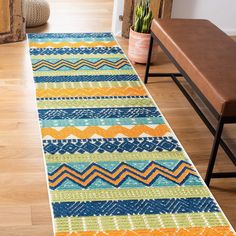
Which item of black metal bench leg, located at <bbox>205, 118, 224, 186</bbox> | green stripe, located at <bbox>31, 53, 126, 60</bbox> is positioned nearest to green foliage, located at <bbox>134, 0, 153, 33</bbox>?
green stripe, located at <bbox>31, 53, 126, 60</bbox>

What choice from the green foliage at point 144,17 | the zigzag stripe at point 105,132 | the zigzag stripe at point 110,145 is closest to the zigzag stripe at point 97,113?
the zigzag stripe at point 105,132

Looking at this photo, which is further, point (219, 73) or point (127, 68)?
point (127, 68)

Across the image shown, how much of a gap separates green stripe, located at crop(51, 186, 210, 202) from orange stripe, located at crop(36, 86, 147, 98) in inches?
34.8

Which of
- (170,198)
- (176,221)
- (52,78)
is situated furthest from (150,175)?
(52,78)

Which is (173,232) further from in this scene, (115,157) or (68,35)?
(68,35)

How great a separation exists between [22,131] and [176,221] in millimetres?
933

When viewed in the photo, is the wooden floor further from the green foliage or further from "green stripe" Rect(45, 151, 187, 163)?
the green foliage

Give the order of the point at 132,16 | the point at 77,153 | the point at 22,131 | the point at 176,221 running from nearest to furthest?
the point at 176,221 → the point at 77,153 → the point at 22,131 → the point at 132,16

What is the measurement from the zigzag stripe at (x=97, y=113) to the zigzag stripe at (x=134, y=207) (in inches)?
27.6

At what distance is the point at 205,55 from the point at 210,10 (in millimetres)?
1607

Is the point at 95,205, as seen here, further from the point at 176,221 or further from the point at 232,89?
the point at 232,89

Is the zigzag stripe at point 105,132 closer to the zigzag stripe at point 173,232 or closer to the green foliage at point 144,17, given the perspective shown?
the zigzag stripe at point 173,232

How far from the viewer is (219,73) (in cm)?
216

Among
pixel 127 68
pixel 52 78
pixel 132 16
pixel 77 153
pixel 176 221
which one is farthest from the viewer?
pixel 132 16
